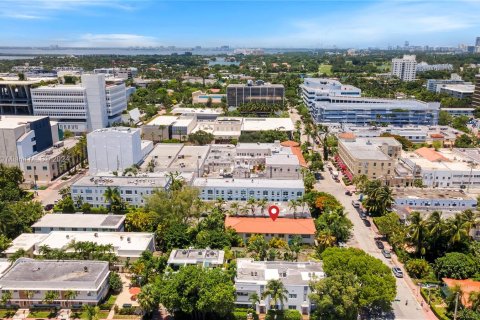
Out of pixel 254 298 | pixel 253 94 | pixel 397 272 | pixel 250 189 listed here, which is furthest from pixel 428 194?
pixel 253 94

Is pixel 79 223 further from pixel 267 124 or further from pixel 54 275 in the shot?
pixel 267 124

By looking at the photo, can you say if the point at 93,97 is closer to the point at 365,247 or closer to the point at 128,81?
the point at 365,247

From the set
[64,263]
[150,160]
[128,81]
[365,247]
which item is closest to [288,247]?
[365,247]

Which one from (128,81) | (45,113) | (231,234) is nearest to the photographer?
(231,234)

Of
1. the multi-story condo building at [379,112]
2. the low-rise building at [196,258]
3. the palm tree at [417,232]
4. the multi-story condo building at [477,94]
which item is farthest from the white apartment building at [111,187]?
the multi-story condo building at [477,94]

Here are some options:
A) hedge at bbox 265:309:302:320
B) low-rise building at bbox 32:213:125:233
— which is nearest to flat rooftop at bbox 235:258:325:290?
hedge at bbox 265:309:302:320

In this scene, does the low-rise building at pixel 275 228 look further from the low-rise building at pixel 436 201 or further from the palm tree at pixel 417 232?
the low-rise building at pixel 436 201

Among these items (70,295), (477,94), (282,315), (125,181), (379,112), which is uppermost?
(477,94)

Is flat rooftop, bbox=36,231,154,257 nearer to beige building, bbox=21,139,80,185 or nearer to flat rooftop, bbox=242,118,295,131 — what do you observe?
beige building, bbox=21,139,80,185
